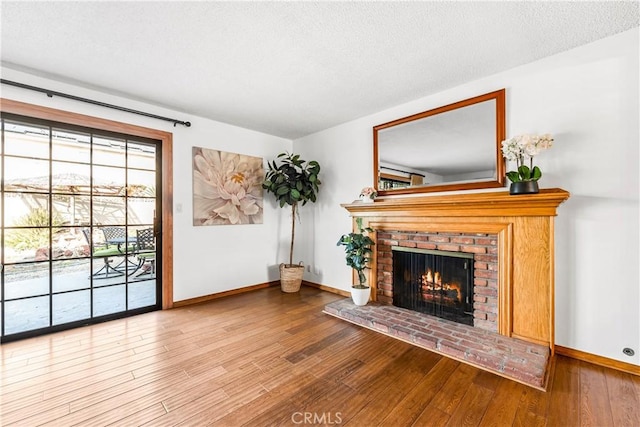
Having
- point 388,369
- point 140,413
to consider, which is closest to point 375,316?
point 388,369

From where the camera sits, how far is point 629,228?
6.34ft

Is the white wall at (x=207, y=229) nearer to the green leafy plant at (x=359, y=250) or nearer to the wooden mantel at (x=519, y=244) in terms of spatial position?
the green leafy plant at (x=359, y=250)

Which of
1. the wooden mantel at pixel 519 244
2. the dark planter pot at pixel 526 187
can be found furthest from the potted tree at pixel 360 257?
the dark planter pot at pixel 526 187

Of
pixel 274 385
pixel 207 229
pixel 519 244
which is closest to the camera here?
pixel 274 385

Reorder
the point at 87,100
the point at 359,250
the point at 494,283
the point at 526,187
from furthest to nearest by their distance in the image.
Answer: the point at 359,250, the point at 87,100, the point at 494,283, the point at 526,187

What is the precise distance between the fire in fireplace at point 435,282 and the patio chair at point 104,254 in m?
3.18

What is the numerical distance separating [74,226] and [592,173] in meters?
4.66

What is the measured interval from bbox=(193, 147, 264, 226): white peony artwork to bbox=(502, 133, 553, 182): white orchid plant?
3.17 m

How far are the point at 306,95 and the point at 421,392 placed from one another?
283 centimetres

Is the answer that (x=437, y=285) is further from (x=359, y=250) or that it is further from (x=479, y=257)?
(x=359, y=250)

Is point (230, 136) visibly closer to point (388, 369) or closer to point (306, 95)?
point (306, 95)

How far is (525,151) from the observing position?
2168 mm

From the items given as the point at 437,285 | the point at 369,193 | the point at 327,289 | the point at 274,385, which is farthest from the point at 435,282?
the point at 274,385

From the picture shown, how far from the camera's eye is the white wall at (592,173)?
1.94 m
